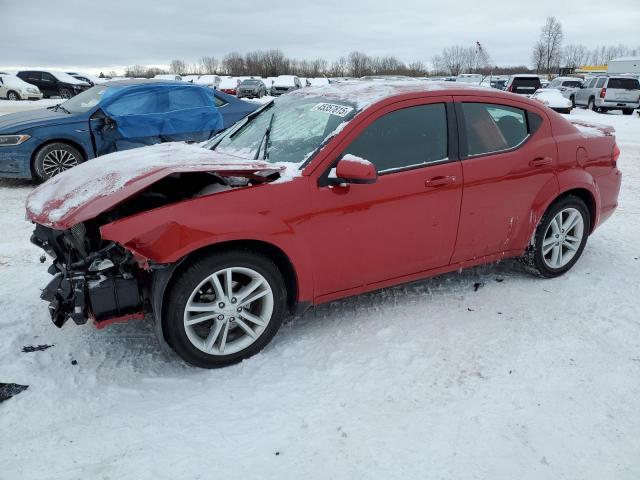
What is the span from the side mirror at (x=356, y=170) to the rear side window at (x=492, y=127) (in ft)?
3.29

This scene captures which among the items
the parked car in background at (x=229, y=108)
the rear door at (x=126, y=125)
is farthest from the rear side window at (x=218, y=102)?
the rear door at (x=126, y=125)

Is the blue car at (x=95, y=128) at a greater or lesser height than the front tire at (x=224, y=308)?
greater

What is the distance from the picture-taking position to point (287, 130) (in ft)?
12.3

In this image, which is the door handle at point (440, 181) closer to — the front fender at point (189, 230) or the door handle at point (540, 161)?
the door handle at point (540, 161)

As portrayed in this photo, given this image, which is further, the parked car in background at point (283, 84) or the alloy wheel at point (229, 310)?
the parked car in background at point (283, 84)

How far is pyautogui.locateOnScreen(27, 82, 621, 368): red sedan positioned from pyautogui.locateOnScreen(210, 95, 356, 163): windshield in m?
0.02

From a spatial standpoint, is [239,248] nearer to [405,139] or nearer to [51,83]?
[405,139]

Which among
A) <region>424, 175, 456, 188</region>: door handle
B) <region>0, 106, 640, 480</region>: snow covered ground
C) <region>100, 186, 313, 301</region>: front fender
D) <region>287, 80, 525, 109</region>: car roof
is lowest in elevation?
<region>0, 106, 640, 480</region>: snow covered ground

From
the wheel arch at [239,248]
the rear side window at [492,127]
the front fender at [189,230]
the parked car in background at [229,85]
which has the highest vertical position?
the rear side window at [492,127]

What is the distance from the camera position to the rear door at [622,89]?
22422 millimetres

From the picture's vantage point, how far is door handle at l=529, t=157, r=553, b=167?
3.94 metres

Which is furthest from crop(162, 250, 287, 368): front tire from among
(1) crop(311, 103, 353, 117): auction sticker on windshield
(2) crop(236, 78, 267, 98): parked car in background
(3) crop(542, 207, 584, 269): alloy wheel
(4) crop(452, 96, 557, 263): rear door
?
(2) crop(236, 78, 267, 98): parked car in background

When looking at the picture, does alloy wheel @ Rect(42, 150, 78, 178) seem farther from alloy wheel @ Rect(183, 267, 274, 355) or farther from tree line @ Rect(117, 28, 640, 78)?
tree line @ Rect(117, 28, 640, 78)

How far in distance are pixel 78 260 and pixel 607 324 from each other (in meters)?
3.48
